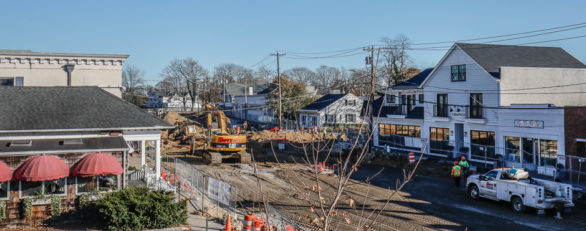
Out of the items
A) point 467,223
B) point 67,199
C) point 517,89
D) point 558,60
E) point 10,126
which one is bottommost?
point 467,223

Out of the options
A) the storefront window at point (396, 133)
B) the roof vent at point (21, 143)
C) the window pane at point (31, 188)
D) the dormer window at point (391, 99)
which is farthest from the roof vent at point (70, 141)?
the dormer window at point (391, 99)

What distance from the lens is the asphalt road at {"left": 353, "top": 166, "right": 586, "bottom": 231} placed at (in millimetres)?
19875

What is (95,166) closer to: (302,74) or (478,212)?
(478,212)

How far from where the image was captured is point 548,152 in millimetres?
29547

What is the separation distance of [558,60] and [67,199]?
35673 mm

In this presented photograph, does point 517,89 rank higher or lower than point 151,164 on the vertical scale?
higher

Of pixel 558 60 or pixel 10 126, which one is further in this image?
pixel 558 60

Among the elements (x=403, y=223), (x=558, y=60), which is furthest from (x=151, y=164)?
(x=558, y=60)

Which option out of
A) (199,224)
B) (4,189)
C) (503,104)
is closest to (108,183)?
(4,189)

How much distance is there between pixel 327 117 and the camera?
219ft

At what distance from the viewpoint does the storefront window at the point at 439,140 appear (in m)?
38.2

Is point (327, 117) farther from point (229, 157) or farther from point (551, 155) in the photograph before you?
point (551, 155)

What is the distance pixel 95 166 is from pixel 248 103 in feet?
249

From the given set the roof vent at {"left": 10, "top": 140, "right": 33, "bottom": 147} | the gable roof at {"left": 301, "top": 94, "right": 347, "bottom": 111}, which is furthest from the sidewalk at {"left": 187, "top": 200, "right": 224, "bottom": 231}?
the gable roof at {"left": 301, "top": 94, "right": 347, "bottom": 111}
